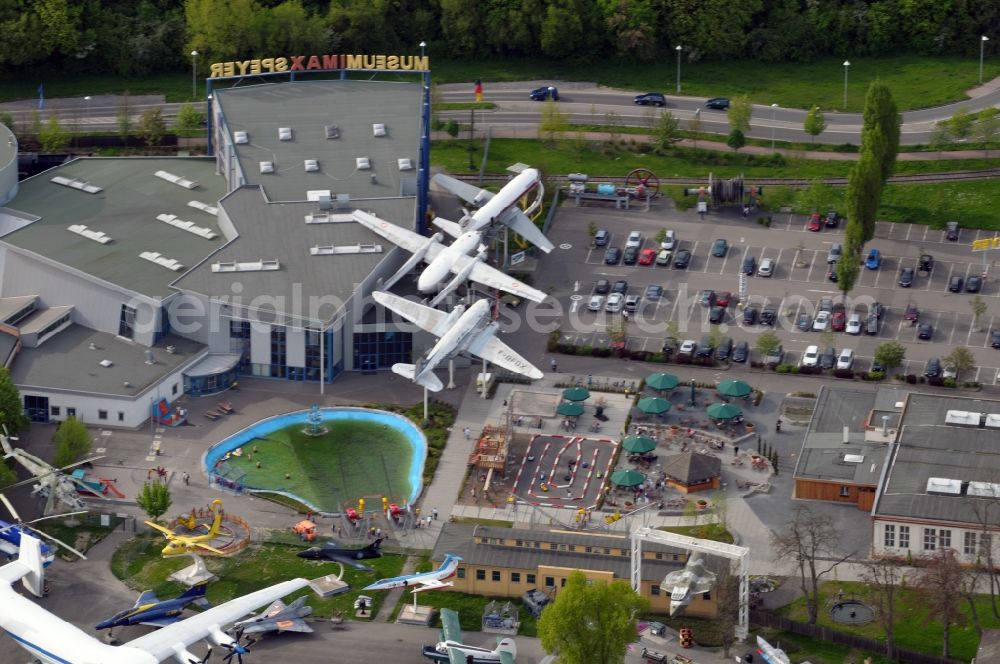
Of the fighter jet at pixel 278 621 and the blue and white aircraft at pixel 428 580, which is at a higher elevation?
the blue and white aircraft at pixel 428 580

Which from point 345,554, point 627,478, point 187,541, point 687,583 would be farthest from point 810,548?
point 187,541

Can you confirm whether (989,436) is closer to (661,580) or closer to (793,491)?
(793,491)

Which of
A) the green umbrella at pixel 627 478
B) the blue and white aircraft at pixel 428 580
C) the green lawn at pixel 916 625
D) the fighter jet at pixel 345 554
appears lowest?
the green lawn at pixel 916 625

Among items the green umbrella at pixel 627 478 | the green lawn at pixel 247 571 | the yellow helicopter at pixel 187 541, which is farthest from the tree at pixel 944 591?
the yellow helicopter at pixel 187 541

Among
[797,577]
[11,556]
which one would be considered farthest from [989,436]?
[11,556]

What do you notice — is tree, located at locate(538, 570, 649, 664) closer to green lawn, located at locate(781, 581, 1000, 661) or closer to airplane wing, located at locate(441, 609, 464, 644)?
airplane wing, located at locate(441, 609, 464, 644)

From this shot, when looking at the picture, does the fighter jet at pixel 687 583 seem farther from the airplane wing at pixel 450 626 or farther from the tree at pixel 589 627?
the airplane wing at pixel 450 626
